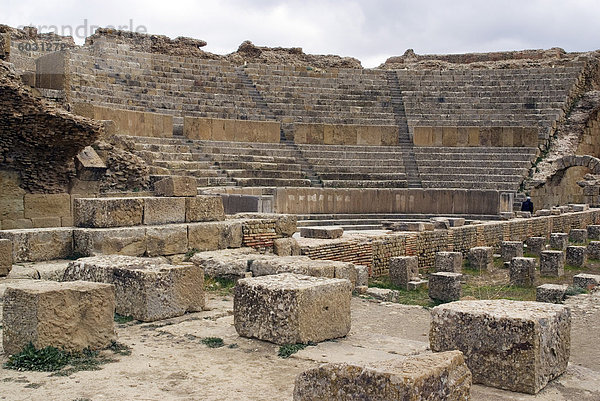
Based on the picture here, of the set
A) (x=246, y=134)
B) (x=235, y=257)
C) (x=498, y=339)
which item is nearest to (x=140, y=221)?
(x=235, y=257)

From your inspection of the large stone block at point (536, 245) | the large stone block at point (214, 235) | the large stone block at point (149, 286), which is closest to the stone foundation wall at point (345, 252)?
the large stone block at point (214, 235)

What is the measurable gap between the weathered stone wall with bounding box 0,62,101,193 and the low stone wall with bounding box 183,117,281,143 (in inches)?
296

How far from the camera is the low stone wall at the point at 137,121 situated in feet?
59.8

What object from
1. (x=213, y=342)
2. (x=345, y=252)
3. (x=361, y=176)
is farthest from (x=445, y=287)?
(x=361, y=176)

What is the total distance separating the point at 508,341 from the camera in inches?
167

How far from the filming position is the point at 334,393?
338 centimetres

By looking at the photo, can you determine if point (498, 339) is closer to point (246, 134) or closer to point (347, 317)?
point (347, 317)

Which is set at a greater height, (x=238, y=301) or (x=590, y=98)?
(x=590, y=98)

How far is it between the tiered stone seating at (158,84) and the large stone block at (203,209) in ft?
33.8

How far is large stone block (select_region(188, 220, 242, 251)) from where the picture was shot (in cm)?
928

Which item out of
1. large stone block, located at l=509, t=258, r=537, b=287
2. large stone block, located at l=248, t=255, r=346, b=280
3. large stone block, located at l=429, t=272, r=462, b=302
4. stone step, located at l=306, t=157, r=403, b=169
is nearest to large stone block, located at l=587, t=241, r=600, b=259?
large stone block, located at l=509, t=258, r=537, b=287

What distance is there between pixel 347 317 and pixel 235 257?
3676mm

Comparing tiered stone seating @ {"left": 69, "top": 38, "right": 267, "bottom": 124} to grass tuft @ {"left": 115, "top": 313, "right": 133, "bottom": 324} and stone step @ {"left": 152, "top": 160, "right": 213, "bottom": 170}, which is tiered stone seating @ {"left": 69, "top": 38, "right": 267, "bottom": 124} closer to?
stone step @ {"left": 152, "top": 160, "right": 213, "bottom": 170}

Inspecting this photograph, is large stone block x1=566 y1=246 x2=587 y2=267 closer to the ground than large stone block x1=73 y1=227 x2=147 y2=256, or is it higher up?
closer to the ground
